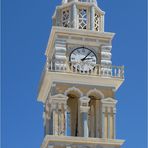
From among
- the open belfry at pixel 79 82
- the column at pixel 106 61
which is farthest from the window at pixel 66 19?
the column at pixel 106 61

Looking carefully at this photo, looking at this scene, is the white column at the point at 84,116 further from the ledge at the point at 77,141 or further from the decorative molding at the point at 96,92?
the ledge at the point at 77,141

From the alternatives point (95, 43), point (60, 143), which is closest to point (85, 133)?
point (60, 143)

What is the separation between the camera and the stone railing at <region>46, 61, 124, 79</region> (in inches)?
1503

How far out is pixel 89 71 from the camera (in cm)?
3859

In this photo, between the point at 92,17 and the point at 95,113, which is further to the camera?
the point at 92,17

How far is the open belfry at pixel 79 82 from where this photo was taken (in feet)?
123

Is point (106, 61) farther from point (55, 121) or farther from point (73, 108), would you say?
point (55, 121)

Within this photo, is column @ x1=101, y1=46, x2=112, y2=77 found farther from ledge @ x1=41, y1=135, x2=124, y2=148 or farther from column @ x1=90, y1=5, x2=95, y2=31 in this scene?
ledge @ x1=41, y1=135, x2=124, y2=148

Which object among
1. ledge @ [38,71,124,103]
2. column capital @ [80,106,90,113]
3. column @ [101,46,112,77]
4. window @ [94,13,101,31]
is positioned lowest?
column capital @ [80,106,90,113]

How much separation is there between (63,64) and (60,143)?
4.22 metres

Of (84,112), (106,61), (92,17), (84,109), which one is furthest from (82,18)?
(84,112)

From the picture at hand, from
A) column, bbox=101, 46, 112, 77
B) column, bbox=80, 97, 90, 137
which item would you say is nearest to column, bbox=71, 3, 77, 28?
column, bbox=101, 46, 112, 77

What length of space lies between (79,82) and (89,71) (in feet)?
2.64

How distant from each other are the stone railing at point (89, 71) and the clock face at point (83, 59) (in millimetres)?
118
